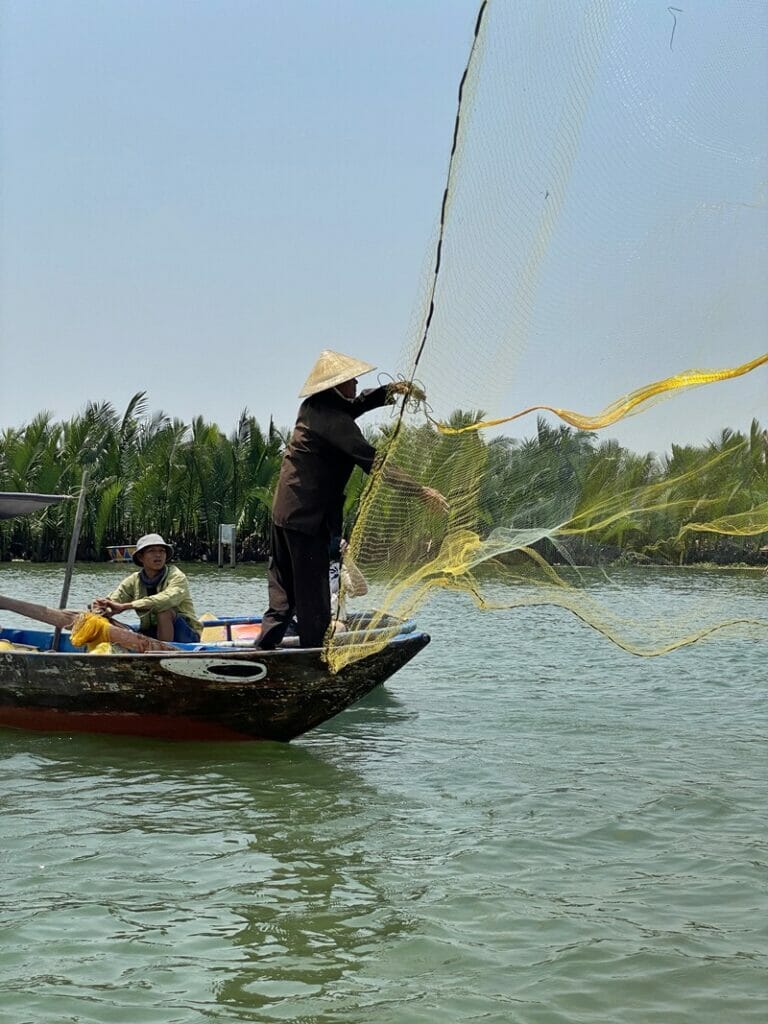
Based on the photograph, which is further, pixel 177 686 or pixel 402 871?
pixel 177 686

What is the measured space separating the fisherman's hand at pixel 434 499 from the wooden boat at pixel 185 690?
1.26 meters

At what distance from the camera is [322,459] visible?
696cm

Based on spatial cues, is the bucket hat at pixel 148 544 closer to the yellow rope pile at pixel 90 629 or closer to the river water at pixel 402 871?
the yellow rope pile at pixel 90 629

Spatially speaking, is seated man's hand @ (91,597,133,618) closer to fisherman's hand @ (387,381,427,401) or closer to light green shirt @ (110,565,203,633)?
light green shirt @ (110,565,203,633)

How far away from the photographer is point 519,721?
9.54 m

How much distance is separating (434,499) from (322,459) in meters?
1.03

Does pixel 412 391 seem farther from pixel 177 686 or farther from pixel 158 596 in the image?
pixel 158 596

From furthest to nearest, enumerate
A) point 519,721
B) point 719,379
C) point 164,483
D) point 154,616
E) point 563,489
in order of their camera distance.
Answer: point 164,483 < point 519,721 < point 154,616 < point 563,489 < point 719,379

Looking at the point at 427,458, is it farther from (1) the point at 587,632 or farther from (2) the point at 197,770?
(1) the point at 587,632

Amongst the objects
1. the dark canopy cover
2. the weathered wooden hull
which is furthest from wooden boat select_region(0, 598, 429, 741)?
the dark canopy cover

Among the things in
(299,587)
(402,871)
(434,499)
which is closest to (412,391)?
(434,499)

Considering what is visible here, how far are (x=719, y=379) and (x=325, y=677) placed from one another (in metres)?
3.38

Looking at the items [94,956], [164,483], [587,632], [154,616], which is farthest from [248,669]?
[164,483]

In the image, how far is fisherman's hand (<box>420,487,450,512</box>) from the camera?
6.16 m
